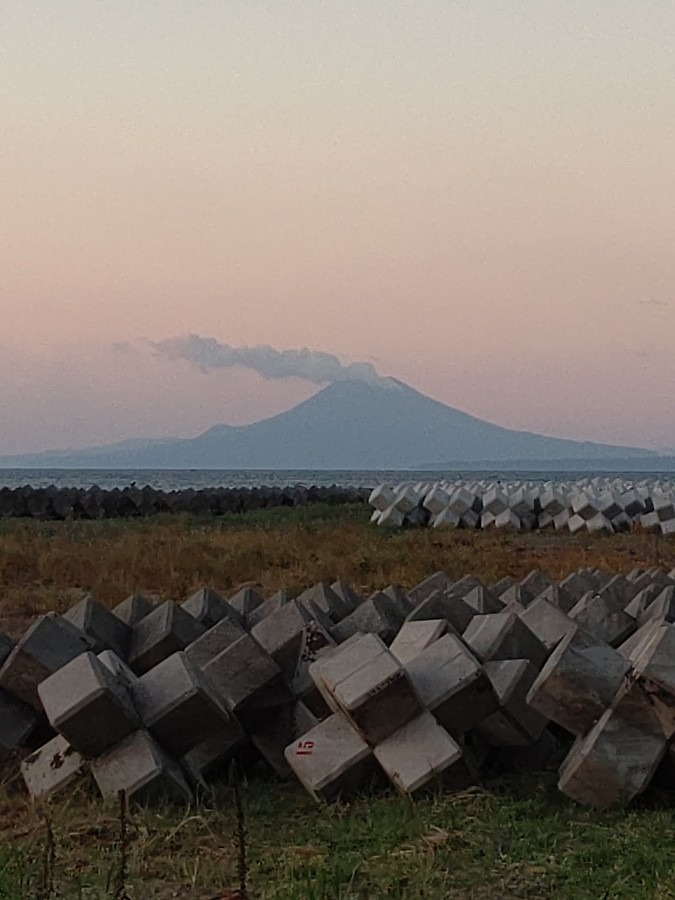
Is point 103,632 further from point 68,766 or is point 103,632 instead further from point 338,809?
point 338,809

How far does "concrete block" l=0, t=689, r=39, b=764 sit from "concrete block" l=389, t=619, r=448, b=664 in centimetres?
169

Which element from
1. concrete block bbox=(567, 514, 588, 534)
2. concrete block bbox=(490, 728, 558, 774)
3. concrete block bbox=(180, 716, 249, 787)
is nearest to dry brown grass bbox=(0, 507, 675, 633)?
concrete block bbox=(567, 514, 588, 534)

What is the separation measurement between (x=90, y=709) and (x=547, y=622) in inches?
96.7

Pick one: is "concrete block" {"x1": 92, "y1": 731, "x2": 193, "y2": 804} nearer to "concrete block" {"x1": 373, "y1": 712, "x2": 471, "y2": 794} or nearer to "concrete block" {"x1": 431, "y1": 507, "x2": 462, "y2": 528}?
"concrete block" {"x1": 373, "y1": 712, "x2": 471, "y2": 794}

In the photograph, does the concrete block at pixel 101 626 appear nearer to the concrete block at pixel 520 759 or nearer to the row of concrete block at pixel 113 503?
the concrete block at pixel 520 759

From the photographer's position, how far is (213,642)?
6.03 metres

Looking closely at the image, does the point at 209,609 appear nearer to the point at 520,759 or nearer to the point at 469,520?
the point at 520,759

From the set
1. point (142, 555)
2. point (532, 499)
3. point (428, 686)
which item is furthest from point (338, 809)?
point (532, 499)

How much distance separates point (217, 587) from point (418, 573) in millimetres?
2274

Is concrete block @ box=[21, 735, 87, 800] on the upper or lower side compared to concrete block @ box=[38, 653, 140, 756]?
lower

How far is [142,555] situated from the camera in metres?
16.2

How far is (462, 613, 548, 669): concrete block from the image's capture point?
221 inches

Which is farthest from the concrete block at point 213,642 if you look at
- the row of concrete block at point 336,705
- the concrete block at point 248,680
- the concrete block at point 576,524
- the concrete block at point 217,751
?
the concrete block at point 576,524

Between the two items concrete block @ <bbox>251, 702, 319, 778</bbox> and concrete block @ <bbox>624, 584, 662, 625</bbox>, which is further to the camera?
concrete block @ <bbox>624, 584, 662, 625</bbox>
